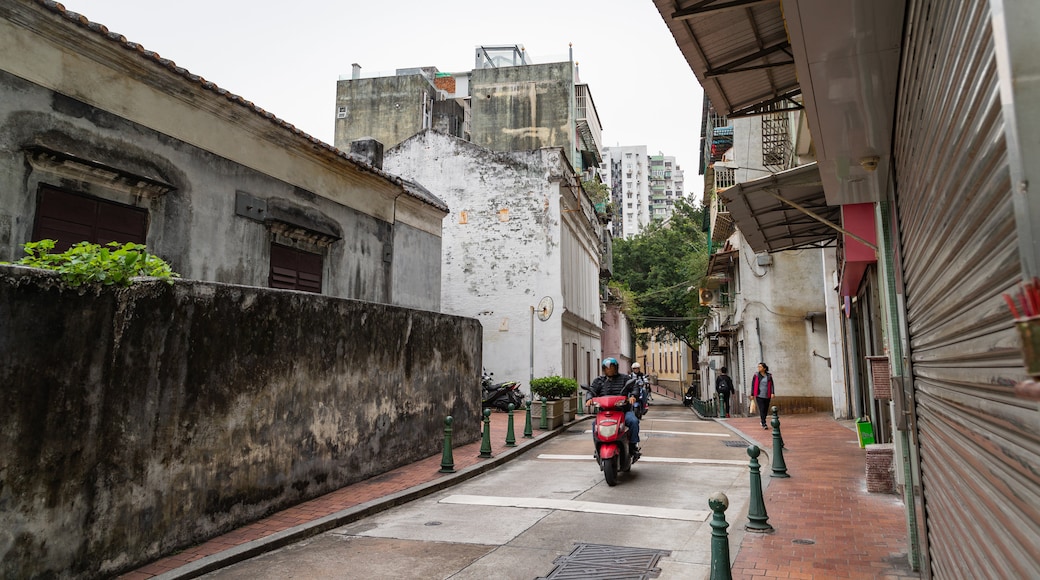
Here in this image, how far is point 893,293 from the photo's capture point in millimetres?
5938

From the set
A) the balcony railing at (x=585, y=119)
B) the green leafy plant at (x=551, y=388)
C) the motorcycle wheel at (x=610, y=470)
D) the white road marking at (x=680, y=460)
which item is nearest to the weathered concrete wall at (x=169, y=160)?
the green leafy plant at (x=551, y=388)

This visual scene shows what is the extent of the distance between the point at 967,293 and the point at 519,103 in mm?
32622

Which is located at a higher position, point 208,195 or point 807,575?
point 208,195

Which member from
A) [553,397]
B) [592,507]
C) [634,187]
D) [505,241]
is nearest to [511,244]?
[505,241]

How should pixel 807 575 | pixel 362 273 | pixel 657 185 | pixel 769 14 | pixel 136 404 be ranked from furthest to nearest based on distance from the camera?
pixel 657 185 → pixel 362 273 → pixel 769 14 → pixel 136 404 → pixel 807 575

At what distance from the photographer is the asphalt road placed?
5594 mm

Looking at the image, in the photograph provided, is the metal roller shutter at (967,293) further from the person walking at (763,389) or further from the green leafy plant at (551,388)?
the green leafy plant at (551,388)

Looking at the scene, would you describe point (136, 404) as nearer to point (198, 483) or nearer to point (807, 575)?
point (198, 483)

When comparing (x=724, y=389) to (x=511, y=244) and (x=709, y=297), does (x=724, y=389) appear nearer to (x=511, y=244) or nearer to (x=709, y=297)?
(x=511, y=244)

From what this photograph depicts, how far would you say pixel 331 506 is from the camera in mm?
7695

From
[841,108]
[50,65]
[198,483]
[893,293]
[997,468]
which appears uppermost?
[50,65]

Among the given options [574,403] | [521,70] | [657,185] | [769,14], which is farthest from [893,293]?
[657,185]

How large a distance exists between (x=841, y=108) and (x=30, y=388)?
6.01 metres

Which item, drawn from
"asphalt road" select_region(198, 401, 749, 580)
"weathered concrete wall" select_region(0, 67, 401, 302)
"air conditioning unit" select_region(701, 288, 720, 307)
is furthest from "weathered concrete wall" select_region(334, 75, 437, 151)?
"asphalt road" select_region(198, 401, 749, 580)
